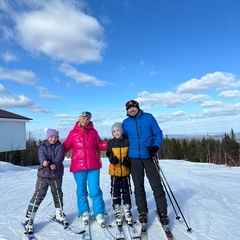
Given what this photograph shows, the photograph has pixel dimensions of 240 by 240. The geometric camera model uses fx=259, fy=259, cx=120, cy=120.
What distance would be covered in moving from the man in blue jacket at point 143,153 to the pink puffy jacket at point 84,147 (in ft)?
1.99

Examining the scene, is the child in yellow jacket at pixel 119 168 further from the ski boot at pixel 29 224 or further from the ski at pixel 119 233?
the ski boot at pixel 29 224

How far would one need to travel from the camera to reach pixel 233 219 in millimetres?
4961

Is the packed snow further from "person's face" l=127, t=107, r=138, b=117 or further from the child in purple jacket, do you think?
"person's face" l=127, t=107, r=138, b=117

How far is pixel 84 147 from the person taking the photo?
447 cm

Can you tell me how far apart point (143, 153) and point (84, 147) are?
40.2 inches

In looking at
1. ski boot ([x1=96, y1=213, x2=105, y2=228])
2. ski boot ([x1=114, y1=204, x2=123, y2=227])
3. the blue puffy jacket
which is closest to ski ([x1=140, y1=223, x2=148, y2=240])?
ski boot ([x1=114, y1=204, x2=123, y2=227])

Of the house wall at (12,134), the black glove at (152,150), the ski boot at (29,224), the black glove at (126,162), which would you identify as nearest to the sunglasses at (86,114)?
the black glove at (126,162)

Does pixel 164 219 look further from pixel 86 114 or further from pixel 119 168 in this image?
pixel 86 114

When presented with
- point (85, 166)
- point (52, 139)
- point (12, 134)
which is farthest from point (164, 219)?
point (12, 134)

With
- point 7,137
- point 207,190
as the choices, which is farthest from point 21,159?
point 207,190

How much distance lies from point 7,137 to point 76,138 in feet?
64.9

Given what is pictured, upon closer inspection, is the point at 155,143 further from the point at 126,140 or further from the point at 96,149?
the point at 96,149

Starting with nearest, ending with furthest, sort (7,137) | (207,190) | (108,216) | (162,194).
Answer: (162,194), (108,216), (207,190), (7,137)

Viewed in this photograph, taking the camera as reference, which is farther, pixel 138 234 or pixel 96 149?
pixel 96 149
